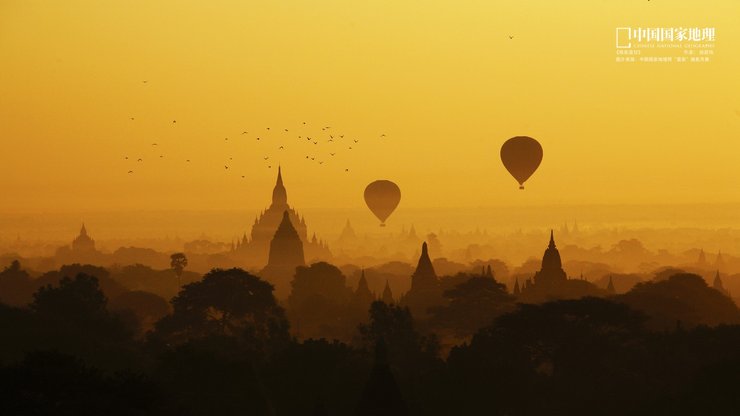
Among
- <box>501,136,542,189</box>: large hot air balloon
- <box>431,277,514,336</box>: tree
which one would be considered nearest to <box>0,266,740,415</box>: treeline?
<box>431,277,514,336</box>: tree

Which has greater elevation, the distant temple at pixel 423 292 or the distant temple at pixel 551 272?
the distant temple at pixel 551 272

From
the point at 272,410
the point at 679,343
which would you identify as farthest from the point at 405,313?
the point at 272,410

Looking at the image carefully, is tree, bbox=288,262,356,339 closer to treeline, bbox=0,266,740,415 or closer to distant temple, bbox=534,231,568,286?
treeline, bbox=0,266,740,415

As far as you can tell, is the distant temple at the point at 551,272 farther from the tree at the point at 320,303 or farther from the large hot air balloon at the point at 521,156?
the tree at the point at 320,303

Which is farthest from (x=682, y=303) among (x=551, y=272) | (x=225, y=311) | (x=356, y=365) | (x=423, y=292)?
(x=356, y=365)

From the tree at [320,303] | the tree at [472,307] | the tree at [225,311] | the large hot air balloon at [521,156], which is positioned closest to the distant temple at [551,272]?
the large hot air balloon at [521,156]

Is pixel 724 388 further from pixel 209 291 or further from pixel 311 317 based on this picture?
pixel 311 317
